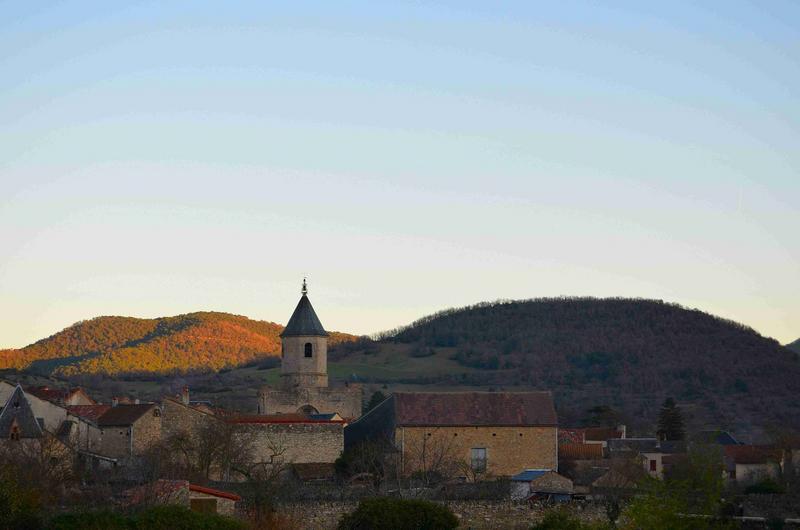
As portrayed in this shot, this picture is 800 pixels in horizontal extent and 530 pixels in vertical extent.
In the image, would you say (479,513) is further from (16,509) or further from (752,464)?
(752,464)

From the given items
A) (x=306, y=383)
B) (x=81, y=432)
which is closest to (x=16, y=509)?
(x=81, y=432)

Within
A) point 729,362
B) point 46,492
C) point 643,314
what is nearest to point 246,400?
point 46,492

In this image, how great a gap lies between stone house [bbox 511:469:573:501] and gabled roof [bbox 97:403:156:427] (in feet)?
48.1

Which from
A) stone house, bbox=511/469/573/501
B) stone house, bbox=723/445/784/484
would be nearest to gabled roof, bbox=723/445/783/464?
stone house, bbox=723/445/784/484

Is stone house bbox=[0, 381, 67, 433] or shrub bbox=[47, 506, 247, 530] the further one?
stone house bbox=[0, 381, 67, 433]

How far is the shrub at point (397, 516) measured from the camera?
3525 cm

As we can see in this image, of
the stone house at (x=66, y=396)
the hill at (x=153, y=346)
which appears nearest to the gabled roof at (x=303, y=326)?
the stone house at (x=66, y=396)

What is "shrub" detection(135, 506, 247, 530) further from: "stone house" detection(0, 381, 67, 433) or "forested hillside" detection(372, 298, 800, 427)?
"forested hillside" detection(372, 298, 800, 427)

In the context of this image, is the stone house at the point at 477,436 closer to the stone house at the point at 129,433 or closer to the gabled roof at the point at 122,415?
the stone house at the point at 129,433

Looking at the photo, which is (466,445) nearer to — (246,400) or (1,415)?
(1,415)

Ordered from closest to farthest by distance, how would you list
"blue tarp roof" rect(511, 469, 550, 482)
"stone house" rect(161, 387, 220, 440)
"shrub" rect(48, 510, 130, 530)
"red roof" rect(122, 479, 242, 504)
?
"shrub" rect(48, 510, 130, 530)
"red roof" rect(122, 479, 242, 504)
"blue tarp roof" rect(511, 469, 550, 482)
"stone house" rect(161, 387, 220, 440)

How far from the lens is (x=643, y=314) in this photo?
527ft

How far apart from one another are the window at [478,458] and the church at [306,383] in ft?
43.8

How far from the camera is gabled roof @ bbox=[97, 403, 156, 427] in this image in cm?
5212
